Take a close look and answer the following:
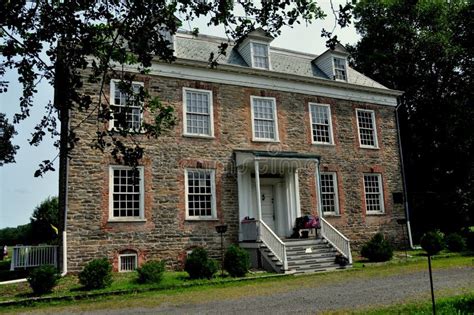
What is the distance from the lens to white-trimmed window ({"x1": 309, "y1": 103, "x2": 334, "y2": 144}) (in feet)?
62.9

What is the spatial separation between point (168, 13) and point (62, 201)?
11696 mm

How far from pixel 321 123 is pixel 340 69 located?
3.30m

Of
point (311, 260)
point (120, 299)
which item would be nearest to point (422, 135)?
point (311, 260)

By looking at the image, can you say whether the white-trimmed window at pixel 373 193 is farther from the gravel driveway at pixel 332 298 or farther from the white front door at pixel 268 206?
the gravel driveway at pixel 332 298

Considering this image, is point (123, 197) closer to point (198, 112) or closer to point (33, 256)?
point (33, 256)

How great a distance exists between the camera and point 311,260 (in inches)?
597

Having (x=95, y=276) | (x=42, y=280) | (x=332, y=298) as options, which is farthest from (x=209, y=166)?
(x=332, y=298)

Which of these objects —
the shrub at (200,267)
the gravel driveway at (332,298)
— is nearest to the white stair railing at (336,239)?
the gravel driveway at (332,298)

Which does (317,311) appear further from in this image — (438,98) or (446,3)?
(446,3)

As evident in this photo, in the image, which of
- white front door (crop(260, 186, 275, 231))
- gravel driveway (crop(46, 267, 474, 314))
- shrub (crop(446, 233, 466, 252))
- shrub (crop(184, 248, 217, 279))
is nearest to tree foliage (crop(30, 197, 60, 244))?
white front door (crop(260, 186, 275, 231))

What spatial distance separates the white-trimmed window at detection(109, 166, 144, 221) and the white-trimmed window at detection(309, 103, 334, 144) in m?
8.19

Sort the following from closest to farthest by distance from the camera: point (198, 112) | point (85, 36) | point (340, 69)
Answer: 1. point (85, 36)
2. point (198, 112)
3. point (340, 69)

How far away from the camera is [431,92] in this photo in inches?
1121

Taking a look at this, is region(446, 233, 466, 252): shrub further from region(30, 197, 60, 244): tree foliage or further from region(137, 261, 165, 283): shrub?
region(30, 197, 60, 244): tree foliage
